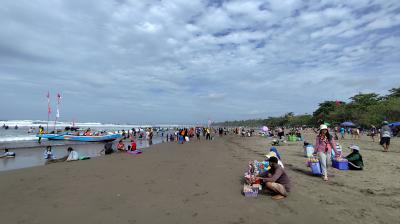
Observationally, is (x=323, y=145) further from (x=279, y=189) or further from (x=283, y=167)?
(x=279, y=189)

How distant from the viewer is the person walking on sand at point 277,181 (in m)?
6.29

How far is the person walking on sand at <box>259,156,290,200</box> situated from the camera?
6.29 meters

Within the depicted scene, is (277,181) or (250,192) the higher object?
(277,181)

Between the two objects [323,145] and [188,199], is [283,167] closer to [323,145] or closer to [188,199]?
[323,145]

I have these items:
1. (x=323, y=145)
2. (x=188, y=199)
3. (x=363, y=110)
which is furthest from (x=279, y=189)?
(x=363, y=110)

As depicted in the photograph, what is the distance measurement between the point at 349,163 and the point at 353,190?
10.9 ft

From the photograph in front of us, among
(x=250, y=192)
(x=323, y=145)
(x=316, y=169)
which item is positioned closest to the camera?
(x=250, y=192)

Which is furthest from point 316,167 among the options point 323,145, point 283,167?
point 283,167

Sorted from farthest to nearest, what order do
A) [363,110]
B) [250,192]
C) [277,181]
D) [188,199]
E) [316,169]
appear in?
[363,110] < [316,169] < [277,181] < [250,192] < [188,199]

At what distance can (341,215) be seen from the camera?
508 cm

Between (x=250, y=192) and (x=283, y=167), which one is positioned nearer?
(x=250, y=192)

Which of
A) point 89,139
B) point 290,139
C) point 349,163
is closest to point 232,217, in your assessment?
point 349,163

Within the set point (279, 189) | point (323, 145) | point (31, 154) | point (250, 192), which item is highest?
point (323, 145)

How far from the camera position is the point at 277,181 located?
21.9 ft
